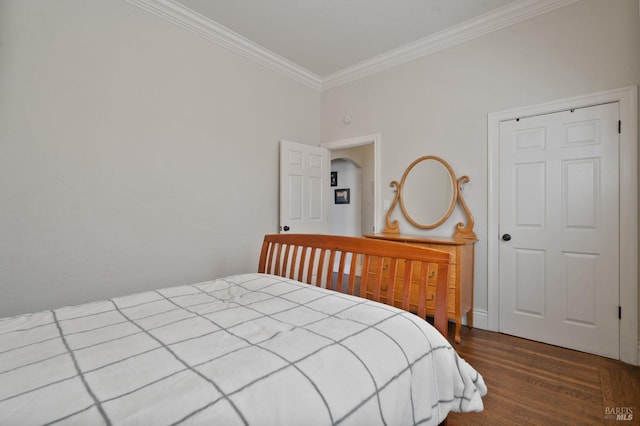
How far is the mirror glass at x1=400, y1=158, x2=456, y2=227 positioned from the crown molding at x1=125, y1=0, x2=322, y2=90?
1933 millimetres

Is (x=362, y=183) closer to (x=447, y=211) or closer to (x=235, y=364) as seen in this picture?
(x=447, y=211)

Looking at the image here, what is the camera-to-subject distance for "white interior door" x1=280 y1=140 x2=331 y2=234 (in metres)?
3.67

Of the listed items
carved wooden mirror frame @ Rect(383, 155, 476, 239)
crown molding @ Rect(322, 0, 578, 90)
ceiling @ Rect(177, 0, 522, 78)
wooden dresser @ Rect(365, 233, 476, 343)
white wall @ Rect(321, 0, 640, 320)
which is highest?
→ ceiling @ Rect(177, 0, 522, 78)

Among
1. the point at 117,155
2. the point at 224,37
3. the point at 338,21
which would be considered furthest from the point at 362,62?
the point at 117,155

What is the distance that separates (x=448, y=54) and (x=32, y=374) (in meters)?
3.79

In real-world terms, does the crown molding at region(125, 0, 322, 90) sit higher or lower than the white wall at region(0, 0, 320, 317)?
higher

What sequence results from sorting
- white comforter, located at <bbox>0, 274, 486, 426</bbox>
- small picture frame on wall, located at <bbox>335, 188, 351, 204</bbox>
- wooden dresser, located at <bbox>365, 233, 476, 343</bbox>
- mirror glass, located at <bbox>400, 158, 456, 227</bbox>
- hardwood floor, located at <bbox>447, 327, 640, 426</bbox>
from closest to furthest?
white comforter, located at <bbox>0, 274, 486, 426</bbox>, hardwood floor, located at <bbox>447, 327, 640, 426</bbox>, wooden dresser, located at <bbox>365, 233, 476, 343</bbox>, mirror glass, located at <bbox>400, 158, 456, 227</bbox>, small picture frame on wall, located at <bbox>335, 188, 351, 204</bbox>

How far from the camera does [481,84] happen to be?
9.69 feet

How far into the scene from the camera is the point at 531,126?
2.68 m

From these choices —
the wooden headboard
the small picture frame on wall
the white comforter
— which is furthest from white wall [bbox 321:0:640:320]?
the small picture frame on wall

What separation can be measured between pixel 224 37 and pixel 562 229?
3674 millimetres

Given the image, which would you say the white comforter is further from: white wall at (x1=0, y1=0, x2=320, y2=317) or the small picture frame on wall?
the small picture frame on wall

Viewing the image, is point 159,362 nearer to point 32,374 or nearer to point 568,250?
point 32,374

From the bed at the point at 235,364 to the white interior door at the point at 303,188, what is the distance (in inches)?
87.4
